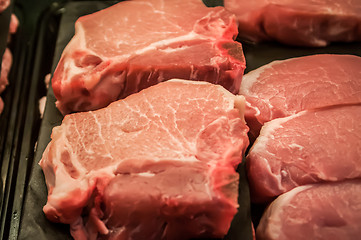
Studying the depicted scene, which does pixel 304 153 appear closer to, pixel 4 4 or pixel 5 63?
pixel 5 63

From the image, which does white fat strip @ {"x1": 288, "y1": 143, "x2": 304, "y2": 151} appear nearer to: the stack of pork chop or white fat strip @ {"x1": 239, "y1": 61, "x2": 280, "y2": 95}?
the stack of pork chop

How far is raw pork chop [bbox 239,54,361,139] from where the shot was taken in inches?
91.4

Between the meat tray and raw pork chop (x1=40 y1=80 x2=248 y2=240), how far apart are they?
144 millimetres

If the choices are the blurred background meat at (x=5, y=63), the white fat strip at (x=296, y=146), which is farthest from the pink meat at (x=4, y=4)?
the white fat strip at (x=296, y=146)

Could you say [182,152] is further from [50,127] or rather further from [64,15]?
[64,15]

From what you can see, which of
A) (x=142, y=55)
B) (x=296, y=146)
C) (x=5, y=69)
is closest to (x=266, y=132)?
(x=296, y=146)

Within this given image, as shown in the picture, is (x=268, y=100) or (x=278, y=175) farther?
(x=268, y=100)

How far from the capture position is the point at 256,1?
2.84 m

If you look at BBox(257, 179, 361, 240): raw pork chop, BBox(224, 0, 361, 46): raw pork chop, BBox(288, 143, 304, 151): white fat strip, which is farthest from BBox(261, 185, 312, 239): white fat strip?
BBox(224, 0, 361, 46): raw pork chop

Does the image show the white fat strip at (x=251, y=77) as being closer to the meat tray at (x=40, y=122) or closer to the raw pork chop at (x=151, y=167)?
the meat tray at (x=40, y=122)

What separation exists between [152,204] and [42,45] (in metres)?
1.89

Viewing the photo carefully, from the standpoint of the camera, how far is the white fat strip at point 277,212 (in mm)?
1909

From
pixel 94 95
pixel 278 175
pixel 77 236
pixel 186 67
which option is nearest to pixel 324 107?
pixel 278 175

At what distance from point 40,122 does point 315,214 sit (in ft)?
5.92
